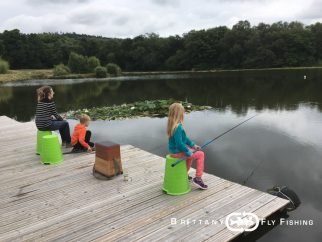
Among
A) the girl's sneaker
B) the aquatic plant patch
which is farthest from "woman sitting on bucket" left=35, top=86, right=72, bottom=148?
the aquatic plant patch

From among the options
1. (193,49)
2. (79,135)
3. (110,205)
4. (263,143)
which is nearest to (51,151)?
(79,135)

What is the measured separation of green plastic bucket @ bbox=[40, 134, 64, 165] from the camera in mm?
7057

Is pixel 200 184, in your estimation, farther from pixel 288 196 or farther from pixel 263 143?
pixel 263 143

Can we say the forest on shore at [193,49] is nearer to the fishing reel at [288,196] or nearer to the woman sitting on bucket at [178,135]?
the fishing reel at [288,196]

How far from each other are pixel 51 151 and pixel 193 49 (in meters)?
74.2

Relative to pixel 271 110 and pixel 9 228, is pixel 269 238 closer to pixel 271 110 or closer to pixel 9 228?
pixel 9 228

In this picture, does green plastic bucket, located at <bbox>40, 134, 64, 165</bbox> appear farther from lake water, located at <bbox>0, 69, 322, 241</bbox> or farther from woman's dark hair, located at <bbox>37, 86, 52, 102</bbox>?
lake water, located at <bbox>0, 69, 322, 241</bbox>

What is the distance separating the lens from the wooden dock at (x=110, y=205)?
14.5ft

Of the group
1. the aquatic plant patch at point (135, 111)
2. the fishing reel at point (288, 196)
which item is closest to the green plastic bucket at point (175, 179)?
the fishing reel at point (288, 196)

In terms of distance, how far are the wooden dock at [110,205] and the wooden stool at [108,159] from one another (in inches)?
7.0

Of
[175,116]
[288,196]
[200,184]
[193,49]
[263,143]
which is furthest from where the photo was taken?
[193,49]

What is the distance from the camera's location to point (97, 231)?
14.6 feet

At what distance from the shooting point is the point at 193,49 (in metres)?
78.6

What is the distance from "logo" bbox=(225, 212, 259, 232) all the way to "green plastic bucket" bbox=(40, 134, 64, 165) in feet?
13.4
